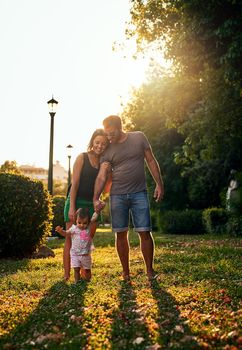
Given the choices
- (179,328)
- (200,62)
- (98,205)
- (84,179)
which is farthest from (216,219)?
(179,328)

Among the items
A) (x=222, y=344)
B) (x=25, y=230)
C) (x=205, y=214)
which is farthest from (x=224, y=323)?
(x=205, y=214)

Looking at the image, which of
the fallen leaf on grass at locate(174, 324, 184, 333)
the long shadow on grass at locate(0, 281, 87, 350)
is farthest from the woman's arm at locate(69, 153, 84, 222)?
the fallen leaf on grass at locate(174, 324, 184, 333)

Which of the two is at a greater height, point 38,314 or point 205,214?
point 205,214

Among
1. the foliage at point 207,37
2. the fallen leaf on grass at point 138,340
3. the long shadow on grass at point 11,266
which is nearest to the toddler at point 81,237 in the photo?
the long shadow on grass at point 11,266

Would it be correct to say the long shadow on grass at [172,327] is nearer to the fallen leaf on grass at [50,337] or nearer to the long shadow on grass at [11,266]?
the fallen leaf on grass at [50,337]

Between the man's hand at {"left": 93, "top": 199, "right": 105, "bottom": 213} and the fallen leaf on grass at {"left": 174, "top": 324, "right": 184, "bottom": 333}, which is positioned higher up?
the man's hand at {"left": 93, "top": 199, "right": 105, "bottom": 213}

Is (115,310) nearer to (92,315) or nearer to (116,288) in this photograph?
(92,315)

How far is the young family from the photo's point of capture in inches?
291

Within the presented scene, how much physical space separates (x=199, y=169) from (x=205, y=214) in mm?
4083

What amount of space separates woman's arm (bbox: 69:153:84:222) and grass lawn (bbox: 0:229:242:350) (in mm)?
1083

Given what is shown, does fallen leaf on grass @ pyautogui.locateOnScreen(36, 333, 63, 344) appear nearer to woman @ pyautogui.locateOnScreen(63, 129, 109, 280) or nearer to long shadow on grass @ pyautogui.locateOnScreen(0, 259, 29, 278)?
woman @ pyautogui.locateOnScreen(63, 129, 109, 280)

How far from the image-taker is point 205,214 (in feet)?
84.7

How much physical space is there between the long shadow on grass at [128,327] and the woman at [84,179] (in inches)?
83.0

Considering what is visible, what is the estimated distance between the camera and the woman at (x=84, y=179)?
25.0 ft
